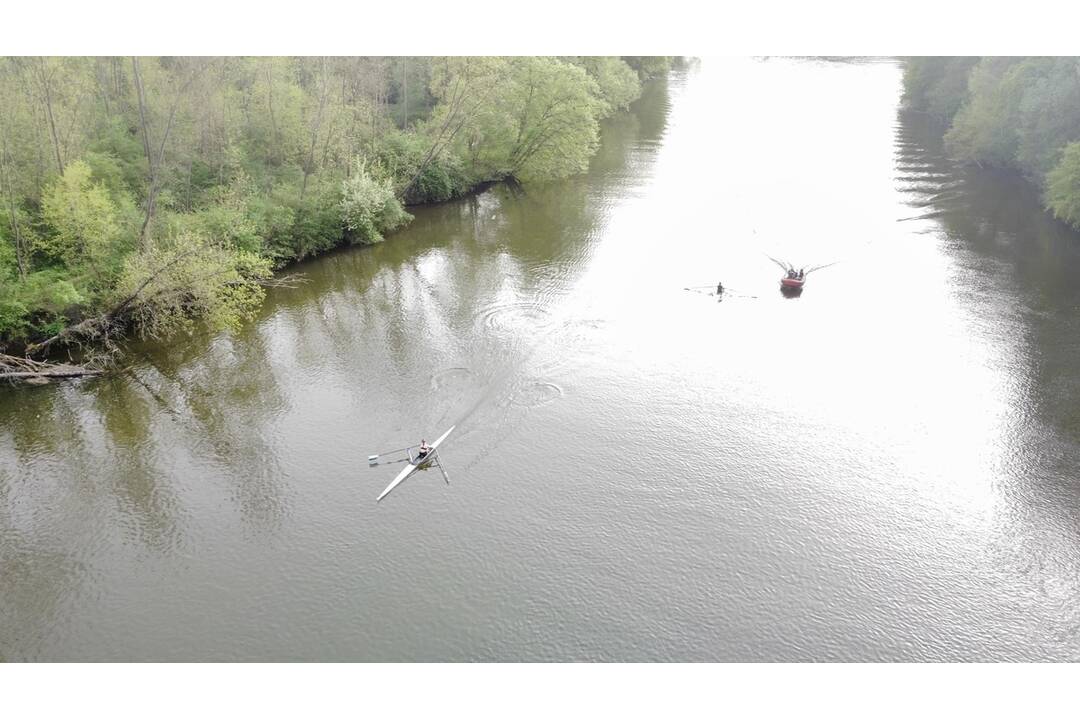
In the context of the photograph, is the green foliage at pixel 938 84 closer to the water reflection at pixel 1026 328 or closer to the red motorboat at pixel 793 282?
the water reflection at pixel 1026 328

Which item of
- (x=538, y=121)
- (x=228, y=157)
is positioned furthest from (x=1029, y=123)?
(x=228, y=157)

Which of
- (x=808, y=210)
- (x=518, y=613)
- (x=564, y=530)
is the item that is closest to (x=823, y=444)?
(x=564, y=530)

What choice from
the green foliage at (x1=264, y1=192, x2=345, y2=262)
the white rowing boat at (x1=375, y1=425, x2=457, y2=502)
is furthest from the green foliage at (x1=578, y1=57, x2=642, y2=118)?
the white rowing boat at (x1=375, y1=425, x2=457, y2=502)

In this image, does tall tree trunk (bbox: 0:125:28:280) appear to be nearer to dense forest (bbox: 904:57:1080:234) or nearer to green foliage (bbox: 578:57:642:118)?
green foliage (bbox: 578:57:642:118)

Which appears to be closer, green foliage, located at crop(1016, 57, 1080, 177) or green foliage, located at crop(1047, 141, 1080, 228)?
green foliage, located at crop(1047, 141, 1080, 228)

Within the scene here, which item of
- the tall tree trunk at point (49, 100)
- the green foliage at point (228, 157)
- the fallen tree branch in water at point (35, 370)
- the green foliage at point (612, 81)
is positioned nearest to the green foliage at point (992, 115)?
the green foliage at point (612, 81)

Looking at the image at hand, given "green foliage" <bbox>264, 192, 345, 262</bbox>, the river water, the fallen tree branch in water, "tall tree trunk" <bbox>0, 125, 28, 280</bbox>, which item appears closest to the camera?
the river water

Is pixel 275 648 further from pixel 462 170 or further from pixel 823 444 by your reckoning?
pixel 462 170

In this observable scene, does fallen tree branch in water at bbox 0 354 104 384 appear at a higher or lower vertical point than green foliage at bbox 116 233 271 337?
lower
